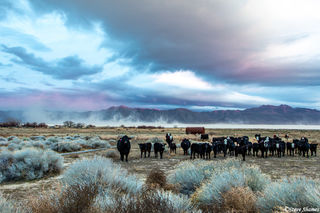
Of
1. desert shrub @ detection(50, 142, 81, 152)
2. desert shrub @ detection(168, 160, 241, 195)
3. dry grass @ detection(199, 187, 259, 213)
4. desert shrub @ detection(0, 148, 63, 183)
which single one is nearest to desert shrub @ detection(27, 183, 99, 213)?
dry grass @ detection(199, 187, 259, 213)

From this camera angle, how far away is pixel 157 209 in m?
3.49

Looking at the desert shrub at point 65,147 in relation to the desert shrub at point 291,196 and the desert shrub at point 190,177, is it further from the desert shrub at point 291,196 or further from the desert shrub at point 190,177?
the desert shrub at point 291,196

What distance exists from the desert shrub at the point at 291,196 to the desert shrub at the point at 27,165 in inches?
430

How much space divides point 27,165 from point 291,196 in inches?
479

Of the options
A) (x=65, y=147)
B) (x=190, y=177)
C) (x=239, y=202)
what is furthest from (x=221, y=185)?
(x=65, y=147)

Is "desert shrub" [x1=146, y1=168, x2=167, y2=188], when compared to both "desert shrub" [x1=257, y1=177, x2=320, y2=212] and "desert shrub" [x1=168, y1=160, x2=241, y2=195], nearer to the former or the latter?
"desert shrub" [x1=168, y1=160, x2=241, y2=195]

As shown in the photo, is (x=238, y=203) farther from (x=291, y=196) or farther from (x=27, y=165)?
(x=27, y=165)

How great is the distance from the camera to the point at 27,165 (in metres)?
11.6

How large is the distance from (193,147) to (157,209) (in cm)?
1518

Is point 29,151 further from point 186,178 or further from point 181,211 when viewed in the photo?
point 181,211

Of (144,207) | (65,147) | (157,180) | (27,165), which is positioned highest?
(144,207)

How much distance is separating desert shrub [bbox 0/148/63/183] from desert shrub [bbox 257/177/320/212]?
→ 10912 millimetres

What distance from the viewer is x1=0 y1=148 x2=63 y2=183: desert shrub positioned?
36.1 feet

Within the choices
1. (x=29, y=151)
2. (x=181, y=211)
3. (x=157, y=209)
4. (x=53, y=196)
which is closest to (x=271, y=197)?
(x=181, y=211)
